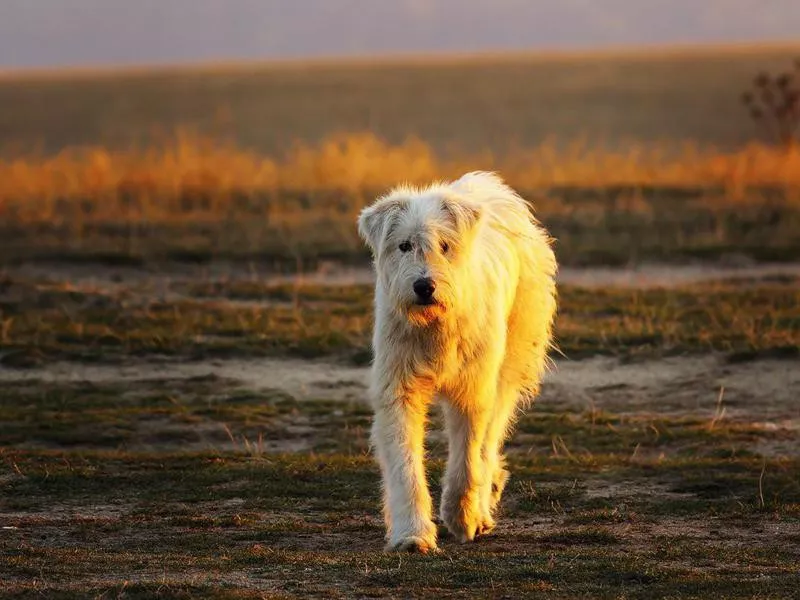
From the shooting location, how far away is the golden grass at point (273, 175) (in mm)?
25297

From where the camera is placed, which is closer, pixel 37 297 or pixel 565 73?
pixel 37 297

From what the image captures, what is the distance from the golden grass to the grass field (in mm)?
79

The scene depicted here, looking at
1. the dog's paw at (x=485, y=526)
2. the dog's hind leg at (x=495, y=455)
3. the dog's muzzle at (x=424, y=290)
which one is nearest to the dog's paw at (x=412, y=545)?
the dog's paw at (x=485, y=526)

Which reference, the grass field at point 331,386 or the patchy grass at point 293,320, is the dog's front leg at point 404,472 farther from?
the patchy grass at point 293,320

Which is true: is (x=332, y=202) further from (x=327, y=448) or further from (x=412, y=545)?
(x=412, y=545)

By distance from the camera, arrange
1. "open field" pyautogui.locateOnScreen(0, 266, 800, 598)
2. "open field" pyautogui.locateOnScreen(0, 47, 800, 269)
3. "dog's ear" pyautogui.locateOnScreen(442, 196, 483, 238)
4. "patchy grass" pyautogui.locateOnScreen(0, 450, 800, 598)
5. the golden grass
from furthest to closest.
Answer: the golden grass, "open field" pyautogui.locateOnScreen(0, 47, 800, 269), "dog's ear" pyautogui.locateOnScreen(442, 196, 483, 238), "open field" pyautogui.locateOnScreen(0, 266, 800, 598), "patchy grass" pyautogui.locateOnScreen(0, 450, 800, 598)

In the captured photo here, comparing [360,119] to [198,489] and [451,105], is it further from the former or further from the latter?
[198,489]

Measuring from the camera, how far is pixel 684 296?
1781 centimetres

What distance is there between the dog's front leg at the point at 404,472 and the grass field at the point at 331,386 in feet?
0.92

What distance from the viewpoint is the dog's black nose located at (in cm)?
835

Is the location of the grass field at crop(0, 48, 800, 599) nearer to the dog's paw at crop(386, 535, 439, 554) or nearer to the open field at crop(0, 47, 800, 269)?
the open field at crop(0, 47, 800, 269)

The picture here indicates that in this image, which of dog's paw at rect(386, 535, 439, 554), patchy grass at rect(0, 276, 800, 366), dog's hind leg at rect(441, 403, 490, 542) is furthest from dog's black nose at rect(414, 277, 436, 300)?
patchy grass at rect(0, 276, 800, 366)

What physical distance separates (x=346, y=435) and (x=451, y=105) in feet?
185

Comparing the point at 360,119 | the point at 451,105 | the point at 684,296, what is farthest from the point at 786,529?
the point at 451,105
